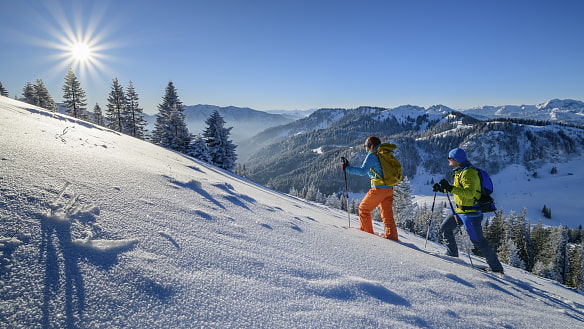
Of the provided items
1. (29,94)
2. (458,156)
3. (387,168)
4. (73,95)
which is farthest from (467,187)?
(29,94)

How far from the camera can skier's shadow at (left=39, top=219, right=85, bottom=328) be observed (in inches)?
46.7

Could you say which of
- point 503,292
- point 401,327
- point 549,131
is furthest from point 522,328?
point 549,131

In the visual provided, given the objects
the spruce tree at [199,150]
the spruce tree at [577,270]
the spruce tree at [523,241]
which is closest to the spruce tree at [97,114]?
the spruce tree at [199,150]

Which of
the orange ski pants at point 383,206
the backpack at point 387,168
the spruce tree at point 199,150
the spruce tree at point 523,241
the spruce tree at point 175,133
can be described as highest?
the spruce tree at point 175,133

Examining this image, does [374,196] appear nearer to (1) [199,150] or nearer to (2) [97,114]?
(1) [199,150]

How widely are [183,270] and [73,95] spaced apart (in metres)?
43.9

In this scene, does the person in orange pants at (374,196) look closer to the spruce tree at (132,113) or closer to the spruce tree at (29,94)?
the spruce tree at (132,113)

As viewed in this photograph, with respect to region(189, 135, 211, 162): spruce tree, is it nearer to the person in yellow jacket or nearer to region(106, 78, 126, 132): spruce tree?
region(106, 78, 126, 132): spruce tree

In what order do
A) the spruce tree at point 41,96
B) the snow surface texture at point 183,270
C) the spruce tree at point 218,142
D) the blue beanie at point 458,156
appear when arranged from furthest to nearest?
the spruce tree at point 41,96
the spruce tree at point 218,142
the blue beanie at point 458,156
the snow surface texture at point 183,270

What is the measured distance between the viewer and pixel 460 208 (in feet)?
14.6

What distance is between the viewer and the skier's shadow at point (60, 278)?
119 cm

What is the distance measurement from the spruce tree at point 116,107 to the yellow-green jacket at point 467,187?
3769 cm

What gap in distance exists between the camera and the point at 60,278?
137 cm

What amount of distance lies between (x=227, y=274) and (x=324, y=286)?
941mm
